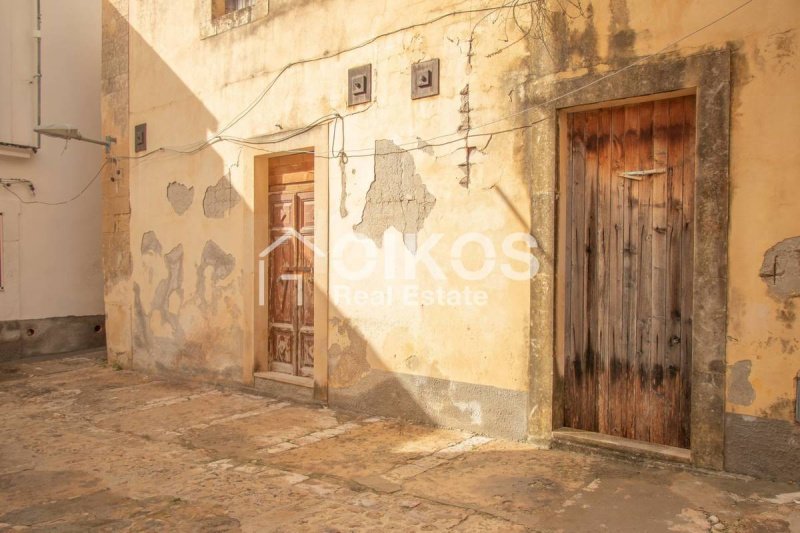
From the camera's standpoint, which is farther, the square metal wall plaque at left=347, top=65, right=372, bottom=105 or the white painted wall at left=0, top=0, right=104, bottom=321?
the white painted wall at left=0, top=0, right=104, bottom=321

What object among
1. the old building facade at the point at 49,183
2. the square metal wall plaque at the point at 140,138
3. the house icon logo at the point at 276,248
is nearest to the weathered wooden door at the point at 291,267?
the house icon logo at the point at 276,248

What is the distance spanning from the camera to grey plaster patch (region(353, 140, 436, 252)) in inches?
207

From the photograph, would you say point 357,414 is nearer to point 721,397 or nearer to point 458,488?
point 458,488

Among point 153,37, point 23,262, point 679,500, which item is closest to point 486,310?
point 679,500

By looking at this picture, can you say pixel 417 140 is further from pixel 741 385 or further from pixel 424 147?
pixel 741 385

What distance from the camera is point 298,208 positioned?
21.5 ft

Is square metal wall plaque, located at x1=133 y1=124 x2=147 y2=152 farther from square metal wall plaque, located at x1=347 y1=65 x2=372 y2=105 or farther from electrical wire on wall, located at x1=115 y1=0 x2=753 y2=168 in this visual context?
square metal wall plaque, located at x1=347 y1=65 x2=372 y2=105

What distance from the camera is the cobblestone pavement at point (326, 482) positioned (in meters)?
3.36

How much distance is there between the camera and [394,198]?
5414 mm

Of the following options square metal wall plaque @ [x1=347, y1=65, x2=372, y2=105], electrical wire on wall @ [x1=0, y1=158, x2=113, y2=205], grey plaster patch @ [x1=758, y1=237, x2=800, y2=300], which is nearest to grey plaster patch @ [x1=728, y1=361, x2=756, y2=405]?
grey plaster patch @ [x1=758, y1=237, x2=800, y2=300]

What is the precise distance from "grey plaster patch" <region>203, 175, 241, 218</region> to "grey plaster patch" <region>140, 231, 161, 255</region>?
3.32 ft

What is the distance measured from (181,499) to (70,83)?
8.29m

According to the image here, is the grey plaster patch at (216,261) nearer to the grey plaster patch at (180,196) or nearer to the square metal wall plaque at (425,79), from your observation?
the grey plaster patch at (180,196)

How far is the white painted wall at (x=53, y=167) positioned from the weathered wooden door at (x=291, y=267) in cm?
463
